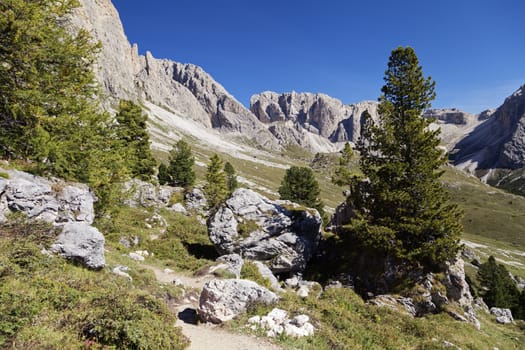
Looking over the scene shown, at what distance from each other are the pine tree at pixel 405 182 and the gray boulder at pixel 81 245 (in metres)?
17.3

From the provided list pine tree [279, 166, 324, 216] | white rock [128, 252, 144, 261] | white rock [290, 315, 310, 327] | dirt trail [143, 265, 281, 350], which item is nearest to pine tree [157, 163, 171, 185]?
pine tree [279, 166, 324, 216]

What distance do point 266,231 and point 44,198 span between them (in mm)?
15634

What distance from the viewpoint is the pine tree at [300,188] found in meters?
51.1

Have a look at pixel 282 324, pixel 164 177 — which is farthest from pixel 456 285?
pixel 164 177

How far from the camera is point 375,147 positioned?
24.3m

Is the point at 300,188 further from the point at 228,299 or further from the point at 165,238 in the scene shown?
the point at 228,299

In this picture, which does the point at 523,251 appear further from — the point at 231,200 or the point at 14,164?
the point at 14,164

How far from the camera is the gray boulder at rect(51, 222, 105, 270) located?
39.2 feet

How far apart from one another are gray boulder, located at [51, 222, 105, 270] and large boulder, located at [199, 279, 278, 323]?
5.24 metres

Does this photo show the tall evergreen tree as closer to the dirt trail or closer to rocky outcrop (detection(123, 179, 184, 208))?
the dirt trail

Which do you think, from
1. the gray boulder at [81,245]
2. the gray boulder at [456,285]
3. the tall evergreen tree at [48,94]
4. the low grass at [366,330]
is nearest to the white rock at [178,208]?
the tall evergreen tree at [48,94]

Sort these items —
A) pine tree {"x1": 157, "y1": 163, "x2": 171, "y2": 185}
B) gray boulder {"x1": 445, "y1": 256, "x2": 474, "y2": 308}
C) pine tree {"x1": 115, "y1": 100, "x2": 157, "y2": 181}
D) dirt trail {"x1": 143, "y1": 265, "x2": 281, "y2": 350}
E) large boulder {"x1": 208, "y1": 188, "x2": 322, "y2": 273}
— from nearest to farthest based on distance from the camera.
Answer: dirt trail {"x1": 143, "y1": 265, "x2": 281, "y2": 350}
gray boulder {"x1": 445, "y1": 256, "x2": 474, "y2": 308}
large boulder {"x1": 208, "y1": 188, "x2": 322, "y2": 273}
pine tree {"x1": 115, "y1": 100, "x2": 157, "y2": 181}
pine tree {"x1": 157, "y1": 163, "x2": 171, "y2": 185}

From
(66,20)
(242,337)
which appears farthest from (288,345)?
(66,20)

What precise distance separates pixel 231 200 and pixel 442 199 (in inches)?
683
